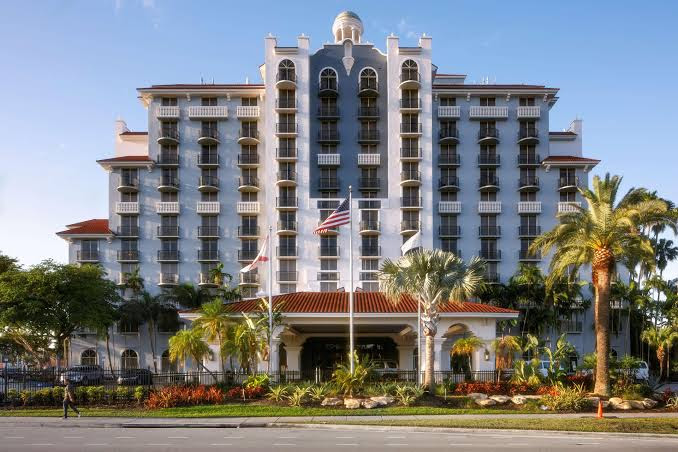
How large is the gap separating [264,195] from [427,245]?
18.2 m

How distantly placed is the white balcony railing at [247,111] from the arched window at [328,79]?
24.6ft

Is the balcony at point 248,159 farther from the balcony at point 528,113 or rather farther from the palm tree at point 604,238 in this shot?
the palm tree at point 604,238

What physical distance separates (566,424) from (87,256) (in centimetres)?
5701

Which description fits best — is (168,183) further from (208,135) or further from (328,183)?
(328,183)

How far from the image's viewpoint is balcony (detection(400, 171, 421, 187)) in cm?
6688

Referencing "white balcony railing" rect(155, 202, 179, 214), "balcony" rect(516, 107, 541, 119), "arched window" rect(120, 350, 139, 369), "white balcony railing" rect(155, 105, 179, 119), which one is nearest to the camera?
"arched window" rect(120, 350, 139, 369)

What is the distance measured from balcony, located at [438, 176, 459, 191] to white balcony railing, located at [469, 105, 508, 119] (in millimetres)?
7216

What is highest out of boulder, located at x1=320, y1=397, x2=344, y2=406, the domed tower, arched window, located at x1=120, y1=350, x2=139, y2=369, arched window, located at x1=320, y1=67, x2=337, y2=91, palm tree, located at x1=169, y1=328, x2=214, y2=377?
the domed tower

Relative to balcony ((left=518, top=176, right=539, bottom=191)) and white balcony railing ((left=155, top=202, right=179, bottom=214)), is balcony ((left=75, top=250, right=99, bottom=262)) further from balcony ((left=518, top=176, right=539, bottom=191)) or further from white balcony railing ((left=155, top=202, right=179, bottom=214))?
balcony ((left=518, top=176, right=539, bottom=191))

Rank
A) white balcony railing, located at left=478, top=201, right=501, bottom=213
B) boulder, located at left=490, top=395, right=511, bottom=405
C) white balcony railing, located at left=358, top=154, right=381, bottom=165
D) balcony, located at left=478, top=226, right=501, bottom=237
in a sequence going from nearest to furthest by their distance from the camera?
boulder, located at left=490, top=395, right=511, bottom=405 < white balcony railing, located at left=358, top=154, right=381, bottom=165 < balcony, located at left=478, top=226, right=501, bottom=237 < white balcony railing, located at left=478, top=201, right=501, bottom=213

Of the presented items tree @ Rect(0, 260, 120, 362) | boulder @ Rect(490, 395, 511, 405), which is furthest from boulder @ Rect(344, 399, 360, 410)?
tree @ Rect(0, 260, 120, 362)

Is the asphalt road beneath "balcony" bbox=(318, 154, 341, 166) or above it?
beneath

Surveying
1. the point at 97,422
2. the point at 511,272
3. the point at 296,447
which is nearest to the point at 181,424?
the point at 97,422

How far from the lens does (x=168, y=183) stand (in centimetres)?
6938
